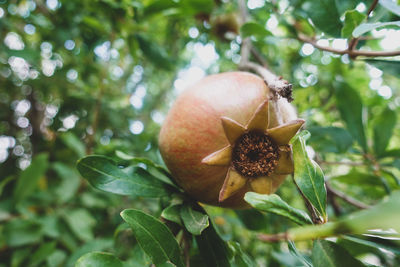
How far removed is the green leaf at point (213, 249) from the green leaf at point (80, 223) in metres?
1.06

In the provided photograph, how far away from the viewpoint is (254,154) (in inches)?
26.9

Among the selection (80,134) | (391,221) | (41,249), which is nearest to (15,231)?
(41,249)

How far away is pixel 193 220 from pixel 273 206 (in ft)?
0.84

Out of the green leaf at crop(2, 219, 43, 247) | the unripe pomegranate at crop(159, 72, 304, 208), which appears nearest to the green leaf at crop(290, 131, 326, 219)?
the unripe pomegranate at crop(159, 72, 304, 208)

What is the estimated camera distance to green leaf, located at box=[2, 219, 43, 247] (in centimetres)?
146

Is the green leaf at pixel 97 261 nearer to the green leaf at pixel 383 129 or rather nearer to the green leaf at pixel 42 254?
the green leaf at pixel 42 254

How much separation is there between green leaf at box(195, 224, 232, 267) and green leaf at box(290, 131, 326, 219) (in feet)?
0.91

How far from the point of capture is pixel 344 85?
121cm

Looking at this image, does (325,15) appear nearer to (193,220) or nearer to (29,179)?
(193,220)

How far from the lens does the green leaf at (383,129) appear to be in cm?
127

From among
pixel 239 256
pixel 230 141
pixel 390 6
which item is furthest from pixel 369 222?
pixel 390 6

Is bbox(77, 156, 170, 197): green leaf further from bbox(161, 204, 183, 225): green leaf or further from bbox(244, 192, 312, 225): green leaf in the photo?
bbox(244, 192, 312, 225): green leaf

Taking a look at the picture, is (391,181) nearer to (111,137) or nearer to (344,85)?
(344,85)

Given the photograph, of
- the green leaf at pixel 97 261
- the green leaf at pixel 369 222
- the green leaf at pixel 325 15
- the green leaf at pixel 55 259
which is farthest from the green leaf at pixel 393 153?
the green leaf at pixel 55 259
